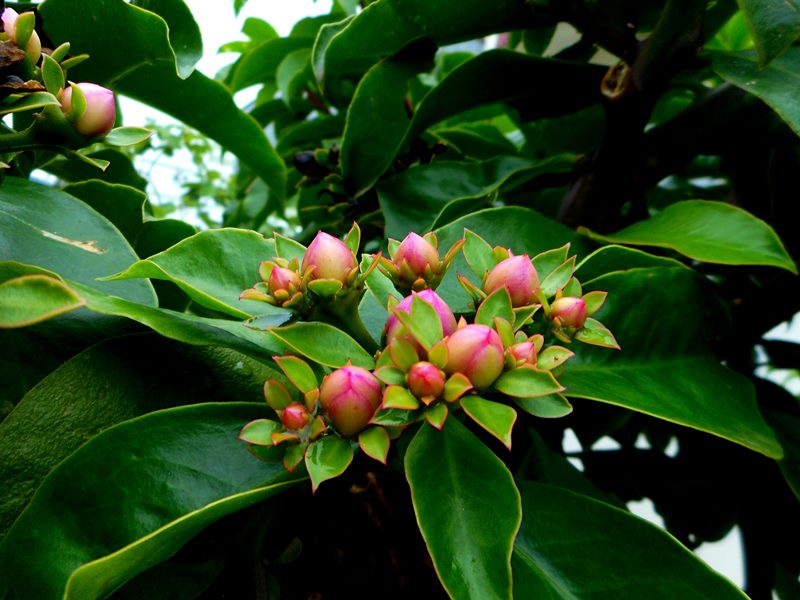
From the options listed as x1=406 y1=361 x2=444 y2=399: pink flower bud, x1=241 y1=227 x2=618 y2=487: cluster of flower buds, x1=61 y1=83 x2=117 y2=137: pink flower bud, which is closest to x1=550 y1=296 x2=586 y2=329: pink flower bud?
x1=241 y1=227 x2=618 y2=487: cluster of flower buds

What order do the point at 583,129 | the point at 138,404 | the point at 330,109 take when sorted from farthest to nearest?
1. the point at 330,109
2. the point at 583,129
3. the point at 138,404

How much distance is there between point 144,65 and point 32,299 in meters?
0.40

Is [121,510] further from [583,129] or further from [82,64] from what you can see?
[583,129]

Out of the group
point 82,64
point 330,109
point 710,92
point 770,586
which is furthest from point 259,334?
point 330,109

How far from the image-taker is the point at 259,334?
1.48 ft

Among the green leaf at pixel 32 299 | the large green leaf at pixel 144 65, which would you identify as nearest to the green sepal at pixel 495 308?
the green leaf at pixel 32 299

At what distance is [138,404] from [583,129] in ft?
2.21

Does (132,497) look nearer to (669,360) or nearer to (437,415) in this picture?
(437,415)

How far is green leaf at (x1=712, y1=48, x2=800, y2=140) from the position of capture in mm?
569

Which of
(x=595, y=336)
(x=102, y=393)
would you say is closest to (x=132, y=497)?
(x=102, y=393)

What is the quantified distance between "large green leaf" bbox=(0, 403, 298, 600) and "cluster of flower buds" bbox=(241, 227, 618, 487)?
0.04 meters

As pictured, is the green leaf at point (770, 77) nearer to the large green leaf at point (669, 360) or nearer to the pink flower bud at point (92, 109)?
the large green leaf at point (669, 360)

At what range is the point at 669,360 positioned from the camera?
22.6 inches

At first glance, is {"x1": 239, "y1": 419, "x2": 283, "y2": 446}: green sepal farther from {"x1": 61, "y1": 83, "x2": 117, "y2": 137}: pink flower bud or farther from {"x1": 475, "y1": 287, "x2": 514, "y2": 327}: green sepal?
{"x1": 61, "y1": 83, "x2": 117, "y2": 137}: pink flower bud
